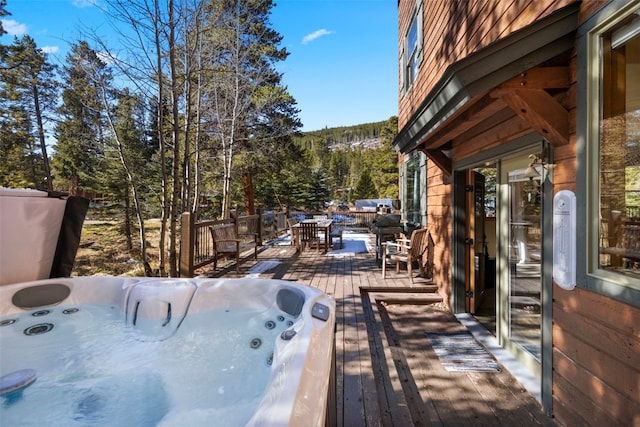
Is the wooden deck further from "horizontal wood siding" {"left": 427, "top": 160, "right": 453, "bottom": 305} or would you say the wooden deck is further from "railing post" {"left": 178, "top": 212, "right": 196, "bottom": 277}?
"railing post" {"left": 178, "top": 212, "right": 196, "bottom": 277}

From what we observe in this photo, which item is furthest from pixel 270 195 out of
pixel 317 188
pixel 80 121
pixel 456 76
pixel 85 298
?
pixel 456 76

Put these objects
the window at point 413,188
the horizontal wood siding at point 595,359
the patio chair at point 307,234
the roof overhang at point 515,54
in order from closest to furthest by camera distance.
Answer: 1. the horizontal wood siding at point 595,359
2. the roof overhang at point 515,54
3. the window at point 413,188
4. the patio chair at point 307,234

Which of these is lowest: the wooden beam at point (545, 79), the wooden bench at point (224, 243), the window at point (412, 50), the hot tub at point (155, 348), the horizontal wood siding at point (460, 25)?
the hot tub at point (155, 348)

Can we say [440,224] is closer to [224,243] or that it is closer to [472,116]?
[472,116]

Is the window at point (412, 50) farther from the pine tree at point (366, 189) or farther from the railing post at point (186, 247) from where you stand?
the pine tree at point (366, 189)

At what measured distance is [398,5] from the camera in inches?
305

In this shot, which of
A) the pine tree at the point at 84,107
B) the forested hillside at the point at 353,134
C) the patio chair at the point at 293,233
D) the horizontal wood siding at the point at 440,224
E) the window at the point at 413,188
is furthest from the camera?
the forested hillside at the point at 353,134

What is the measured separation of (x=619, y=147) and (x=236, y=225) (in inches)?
245

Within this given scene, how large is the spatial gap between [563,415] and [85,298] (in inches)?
156

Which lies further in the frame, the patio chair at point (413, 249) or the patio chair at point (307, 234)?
the patio chair at point (307, 234)

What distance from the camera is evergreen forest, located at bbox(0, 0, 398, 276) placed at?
4.84m

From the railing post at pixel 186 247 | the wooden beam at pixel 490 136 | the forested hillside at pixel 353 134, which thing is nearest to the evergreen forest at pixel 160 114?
the railing post at pixel 186 247

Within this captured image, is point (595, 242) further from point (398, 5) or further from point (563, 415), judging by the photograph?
point (398, 5)

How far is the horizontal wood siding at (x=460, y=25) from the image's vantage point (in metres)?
2.44
